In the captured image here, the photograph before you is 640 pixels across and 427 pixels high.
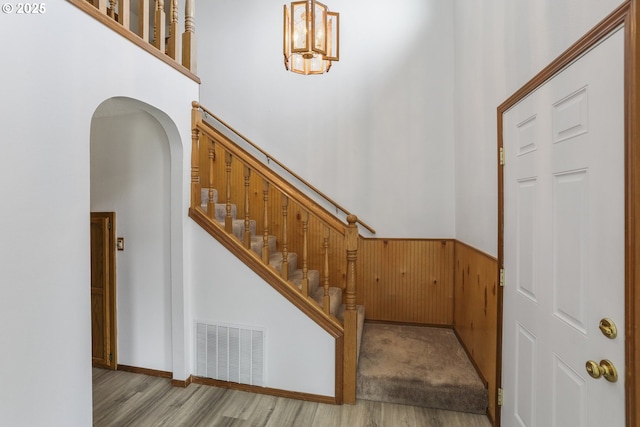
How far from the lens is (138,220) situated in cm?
278

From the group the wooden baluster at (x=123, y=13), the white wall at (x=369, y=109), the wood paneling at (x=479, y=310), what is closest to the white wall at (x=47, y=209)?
the wooden baluster at (x=123, y=13)

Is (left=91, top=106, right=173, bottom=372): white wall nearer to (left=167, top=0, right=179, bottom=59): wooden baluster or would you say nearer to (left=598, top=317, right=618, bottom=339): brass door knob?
(left=167, top=0, right=179, bottom=59): wooden baluster

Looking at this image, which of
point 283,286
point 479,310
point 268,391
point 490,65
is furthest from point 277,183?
point 479,310

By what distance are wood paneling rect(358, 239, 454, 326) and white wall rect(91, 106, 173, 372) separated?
81.3 inches

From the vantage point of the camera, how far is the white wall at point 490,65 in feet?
4.46

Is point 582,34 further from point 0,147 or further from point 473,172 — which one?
point 0,147

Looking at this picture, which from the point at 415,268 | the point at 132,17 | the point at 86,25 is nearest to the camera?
the point at 86,25

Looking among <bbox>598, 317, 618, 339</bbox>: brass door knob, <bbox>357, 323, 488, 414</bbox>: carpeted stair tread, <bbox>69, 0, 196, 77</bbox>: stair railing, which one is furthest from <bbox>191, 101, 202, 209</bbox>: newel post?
<bbox>598, 317, 618, 339</bbox>: brass door knob

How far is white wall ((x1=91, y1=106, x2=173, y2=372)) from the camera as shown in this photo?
8.89 feet

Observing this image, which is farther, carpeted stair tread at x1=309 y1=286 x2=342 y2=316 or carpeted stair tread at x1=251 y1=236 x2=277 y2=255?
carpeted stair tread at x1=251 y1=236 x2=277 y2=255

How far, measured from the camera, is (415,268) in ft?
11.3

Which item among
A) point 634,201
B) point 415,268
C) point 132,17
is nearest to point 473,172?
point 415,268

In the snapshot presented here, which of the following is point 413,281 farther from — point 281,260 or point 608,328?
point 608,328

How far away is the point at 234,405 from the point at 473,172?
8.86 ft
